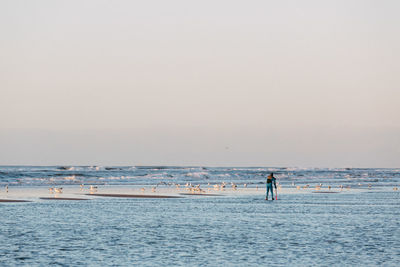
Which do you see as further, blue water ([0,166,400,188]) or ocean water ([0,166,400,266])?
blue water ([0,166,400,188])

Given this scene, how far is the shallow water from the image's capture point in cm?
2061

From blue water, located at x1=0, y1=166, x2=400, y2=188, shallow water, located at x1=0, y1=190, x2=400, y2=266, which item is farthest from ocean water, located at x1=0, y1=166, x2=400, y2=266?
blue water, located at x1=0, y1=166, x2=400, y2=188

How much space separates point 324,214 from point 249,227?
8285 millimetres

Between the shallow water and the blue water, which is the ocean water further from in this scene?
the blue water

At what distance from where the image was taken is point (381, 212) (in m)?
38.1

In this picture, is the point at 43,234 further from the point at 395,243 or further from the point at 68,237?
the point at 395,243

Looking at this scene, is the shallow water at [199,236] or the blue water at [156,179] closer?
the shallow water at [199,236]

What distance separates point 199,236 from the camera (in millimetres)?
26203

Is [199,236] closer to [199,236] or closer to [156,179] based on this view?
[199,236]

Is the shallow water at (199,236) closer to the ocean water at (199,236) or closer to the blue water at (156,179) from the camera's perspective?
the ocean water at (199,236)

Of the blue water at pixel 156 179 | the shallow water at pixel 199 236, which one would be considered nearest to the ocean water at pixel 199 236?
the shallow water at pixel 199 236

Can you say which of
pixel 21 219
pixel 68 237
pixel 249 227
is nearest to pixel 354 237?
pixel 249 227

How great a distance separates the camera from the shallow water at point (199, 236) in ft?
67.6

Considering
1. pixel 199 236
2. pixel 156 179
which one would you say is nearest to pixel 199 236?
pixel 199 236
